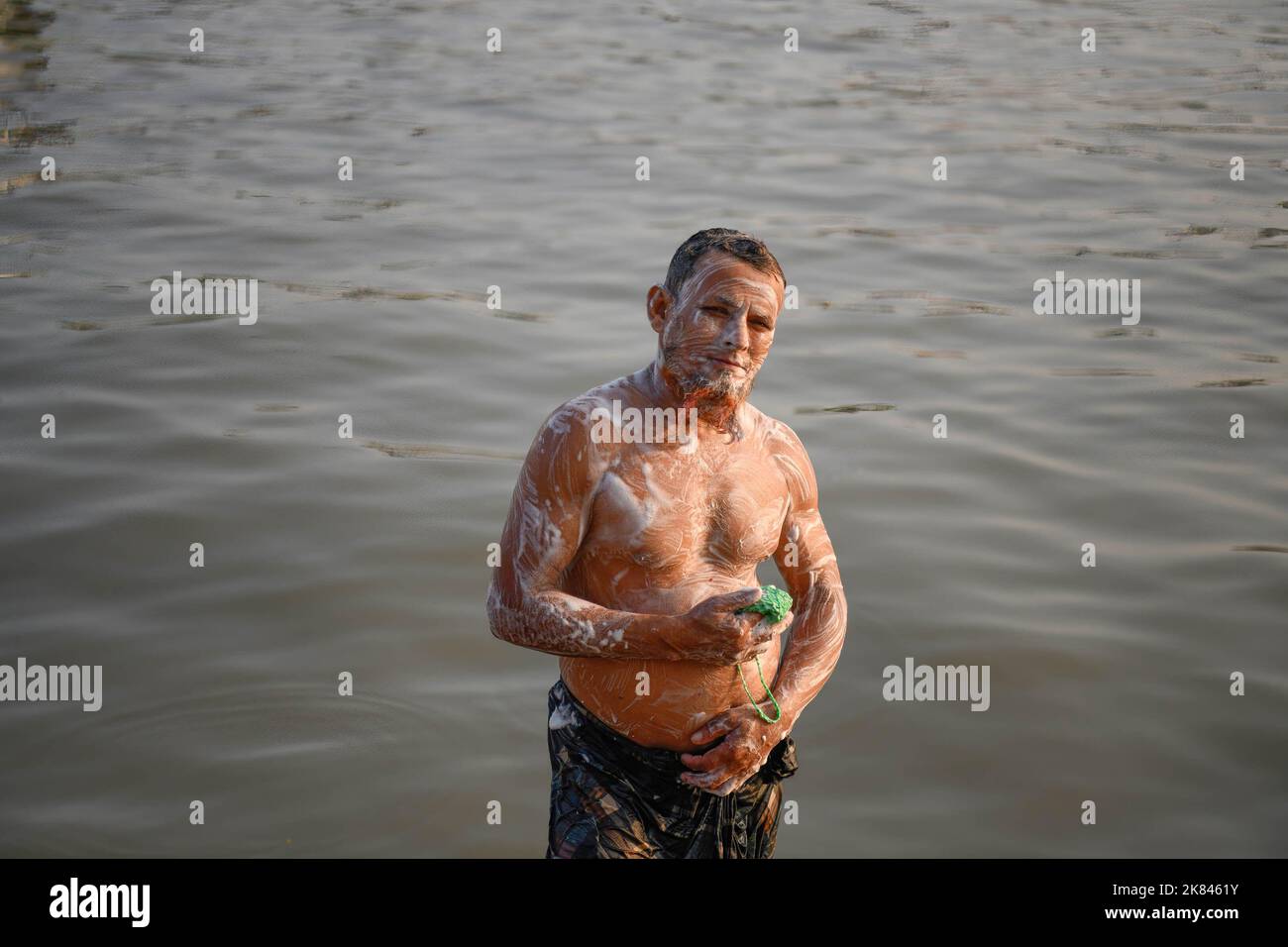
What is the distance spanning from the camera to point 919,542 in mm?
8289

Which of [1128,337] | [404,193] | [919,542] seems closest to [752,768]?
[919,542]

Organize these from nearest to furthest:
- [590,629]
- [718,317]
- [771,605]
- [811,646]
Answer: [771,605] < [590,629] < [718,317] < [811,646]

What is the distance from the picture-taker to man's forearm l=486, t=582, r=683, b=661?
364 centimetres

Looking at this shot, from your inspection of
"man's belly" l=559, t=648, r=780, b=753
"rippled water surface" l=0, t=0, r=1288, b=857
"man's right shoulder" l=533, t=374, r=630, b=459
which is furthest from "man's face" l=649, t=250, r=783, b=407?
"rippled water surface" l=0, t=0, r=1288, b=857

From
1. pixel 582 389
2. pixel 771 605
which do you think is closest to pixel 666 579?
pixel 771 605

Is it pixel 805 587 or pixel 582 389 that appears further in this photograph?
pixel 582 389

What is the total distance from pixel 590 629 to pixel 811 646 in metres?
0.69

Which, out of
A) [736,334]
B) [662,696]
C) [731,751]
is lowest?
[731,751]

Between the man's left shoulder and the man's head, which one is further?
the man's left shoulder

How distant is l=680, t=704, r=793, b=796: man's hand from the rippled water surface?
8.57ft

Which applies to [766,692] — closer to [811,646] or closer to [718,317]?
[811,646]

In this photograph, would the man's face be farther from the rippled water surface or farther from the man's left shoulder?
the rippled water surface

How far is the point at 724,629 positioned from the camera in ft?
11.6

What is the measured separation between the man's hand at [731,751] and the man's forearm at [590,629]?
26cm
